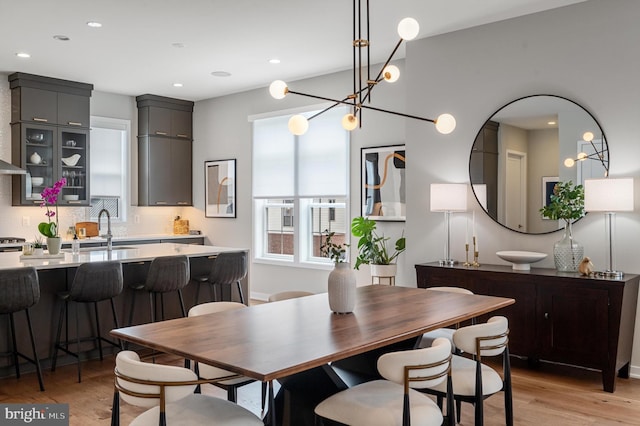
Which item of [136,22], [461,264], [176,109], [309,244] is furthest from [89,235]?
[461,264]

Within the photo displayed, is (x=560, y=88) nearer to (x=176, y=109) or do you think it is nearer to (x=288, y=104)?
(x=288, y=104)

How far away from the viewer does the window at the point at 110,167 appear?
7.69 m

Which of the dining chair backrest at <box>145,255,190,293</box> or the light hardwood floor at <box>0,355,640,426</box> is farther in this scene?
the dining chair backrest at <box>145,255,190,293</box>

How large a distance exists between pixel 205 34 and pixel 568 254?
3.70m

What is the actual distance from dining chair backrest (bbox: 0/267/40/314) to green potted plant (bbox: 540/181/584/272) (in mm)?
3896

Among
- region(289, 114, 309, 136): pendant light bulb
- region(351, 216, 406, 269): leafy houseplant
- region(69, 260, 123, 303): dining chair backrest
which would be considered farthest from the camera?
region(351, 216, 406, 269): leafy houseplant

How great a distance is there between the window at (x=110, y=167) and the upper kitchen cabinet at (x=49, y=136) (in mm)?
367

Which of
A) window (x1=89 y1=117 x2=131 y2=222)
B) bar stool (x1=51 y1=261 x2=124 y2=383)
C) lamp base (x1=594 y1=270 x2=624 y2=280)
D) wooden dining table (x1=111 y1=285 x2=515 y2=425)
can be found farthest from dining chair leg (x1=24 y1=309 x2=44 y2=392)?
lamp base (x1=594 y1=270 x2=624 y2=280)

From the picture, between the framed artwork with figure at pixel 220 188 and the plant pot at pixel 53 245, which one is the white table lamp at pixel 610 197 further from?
the framed artwork with figure at pixel 220 188

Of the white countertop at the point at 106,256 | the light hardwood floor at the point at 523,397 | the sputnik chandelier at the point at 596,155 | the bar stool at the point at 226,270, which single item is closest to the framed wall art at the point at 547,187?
the sputnik chandelier at the point at 596,155

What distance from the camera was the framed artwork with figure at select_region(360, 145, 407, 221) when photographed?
19.9ft

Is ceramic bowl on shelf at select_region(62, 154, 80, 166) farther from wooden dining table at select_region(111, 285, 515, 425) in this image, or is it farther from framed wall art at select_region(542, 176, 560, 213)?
framed wall art at select_region(542, 176, 560, 213)

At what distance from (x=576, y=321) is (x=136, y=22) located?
4321mm

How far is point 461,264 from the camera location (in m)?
4.98
